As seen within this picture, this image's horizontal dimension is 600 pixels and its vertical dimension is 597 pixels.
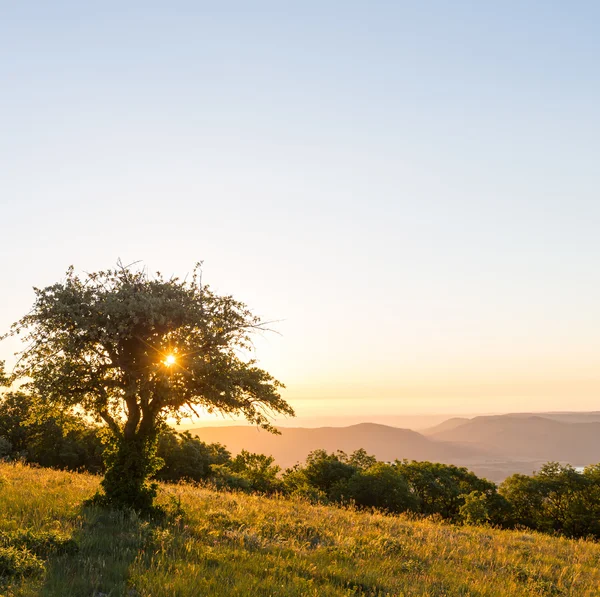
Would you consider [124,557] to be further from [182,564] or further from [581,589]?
[581,589]

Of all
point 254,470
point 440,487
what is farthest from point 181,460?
point 440,487

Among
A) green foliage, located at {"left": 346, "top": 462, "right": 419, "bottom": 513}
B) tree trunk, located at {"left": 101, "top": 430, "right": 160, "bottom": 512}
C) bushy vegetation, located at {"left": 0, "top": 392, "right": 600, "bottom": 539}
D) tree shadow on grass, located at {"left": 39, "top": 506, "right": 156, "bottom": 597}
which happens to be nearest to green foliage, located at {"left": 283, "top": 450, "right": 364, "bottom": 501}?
bushy vegetation, located at {"left": 0, "top": 392, "right": 600, "bottom": 539}

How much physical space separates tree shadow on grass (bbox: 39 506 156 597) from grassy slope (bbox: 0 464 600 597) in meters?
0.03

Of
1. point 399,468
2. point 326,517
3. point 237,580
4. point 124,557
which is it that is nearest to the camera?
point 237,580

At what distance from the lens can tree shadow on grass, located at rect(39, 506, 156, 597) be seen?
28.3ft

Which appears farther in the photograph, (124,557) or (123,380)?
(123,380)

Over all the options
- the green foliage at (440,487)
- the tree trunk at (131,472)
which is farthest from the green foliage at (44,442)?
the tree trunk at (131,472)

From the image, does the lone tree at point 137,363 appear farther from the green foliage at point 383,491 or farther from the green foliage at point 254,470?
the green foliage at point 383,491

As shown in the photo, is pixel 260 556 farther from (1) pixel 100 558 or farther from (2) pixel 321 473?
(2) pixel 321 473

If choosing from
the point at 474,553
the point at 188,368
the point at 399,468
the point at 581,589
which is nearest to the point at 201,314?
the point at 188,368

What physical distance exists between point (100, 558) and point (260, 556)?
365 centimetres

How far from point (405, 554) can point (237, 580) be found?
23.4 ft

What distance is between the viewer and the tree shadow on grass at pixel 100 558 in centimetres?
863

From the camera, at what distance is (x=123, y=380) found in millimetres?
16719
